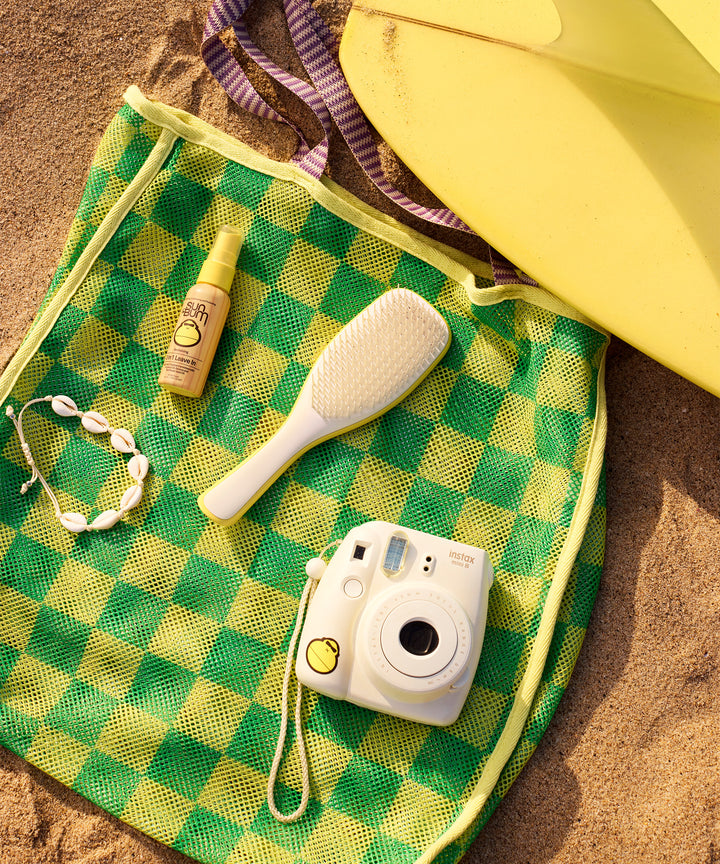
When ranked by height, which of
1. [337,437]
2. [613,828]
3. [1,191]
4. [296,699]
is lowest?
[613,828]

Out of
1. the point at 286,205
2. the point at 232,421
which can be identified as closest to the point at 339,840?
the point at 232,421

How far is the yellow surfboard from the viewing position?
41.4 inches

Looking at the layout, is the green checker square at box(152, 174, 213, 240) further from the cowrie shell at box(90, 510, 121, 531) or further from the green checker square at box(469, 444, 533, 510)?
the green checker square at box(469, 444, 533, 510)

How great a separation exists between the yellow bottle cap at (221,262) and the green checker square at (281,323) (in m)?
0.07

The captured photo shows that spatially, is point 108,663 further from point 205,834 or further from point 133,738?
point 205,834

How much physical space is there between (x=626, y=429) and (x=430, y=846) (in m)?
0.68

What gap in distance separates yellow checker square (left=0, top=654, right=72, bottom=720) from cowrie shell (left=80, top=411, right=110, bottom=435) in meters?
0.35

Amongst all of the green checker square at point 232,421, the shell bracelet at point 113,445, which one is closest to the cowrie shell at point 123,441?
the shell bracelet at point 113,445

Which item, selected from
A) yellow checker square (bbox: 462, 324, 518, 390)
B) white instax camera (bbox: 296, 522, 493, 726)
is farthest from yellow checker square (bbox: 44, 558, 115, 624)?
yellow checker square (bbox: 462, 324, 518, 390)

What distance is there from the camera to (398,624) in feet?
3.34

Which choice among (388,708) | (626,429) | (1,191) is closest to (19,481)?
(1,191)

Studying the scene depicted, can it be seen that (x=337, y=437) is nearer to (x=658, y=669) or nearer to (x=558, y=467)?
(x=558, y=467)

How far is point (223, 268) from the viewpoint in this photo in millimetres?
1134

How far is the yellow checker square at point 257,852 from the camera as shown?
3.59 feet
